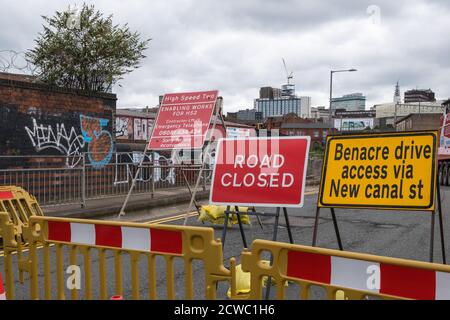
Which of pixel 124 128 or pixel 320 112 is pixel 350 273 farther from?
pixel 320 112

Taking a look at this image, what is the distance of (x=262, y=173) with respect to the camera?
202 inches

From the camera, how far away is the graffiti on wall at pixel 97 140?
12453mm

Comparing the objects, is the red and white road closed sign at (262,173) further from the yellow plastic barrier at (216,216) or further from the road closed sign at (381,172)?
the yellow plastic barrier at (216,216)

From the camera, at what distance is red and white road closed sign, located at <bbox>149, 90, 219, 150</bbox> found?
8820 millimetres

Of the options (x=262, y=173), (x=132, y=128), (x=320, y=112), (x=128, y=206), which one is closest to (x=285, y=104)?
(x=320, y=112)

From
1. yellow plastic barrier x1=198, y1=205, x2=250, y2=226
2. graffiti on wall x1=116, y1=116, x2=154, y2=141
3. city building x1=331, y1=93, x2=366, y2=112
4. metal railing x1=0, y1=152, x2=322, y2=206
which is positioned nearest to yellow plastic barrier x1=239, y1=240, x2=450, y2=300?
yellow plastic barrier x1=198, y1=205, x2=250, y2=226

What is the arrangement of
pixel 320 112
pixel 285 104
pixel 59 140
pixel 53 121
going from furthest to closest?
pixel 320 112 → pixel 285 104 → pixel 59 140 → pixel 53 121

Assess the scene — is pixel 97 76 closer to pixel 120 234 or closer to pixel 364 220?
pixel 364 220

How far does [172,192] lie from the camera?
522 inches

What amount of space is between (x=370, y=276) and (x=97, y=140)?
36.9 ft

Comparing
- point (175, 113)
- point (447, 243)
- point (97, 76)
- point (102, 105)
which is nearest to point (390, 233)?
point (447, 243)

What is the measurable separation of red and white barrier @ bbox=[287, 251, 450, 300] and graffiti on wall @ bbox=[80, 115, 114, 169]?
10.2 metres

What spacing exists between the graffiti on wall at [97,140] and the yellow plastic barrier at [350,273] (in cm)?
1002


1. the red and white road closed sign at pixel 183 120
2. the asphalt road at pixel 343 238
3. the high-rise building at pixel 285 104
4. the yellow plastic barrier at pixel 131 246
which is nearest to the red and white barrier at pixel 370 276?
the yellow plastic barrier at pixel 131 246
